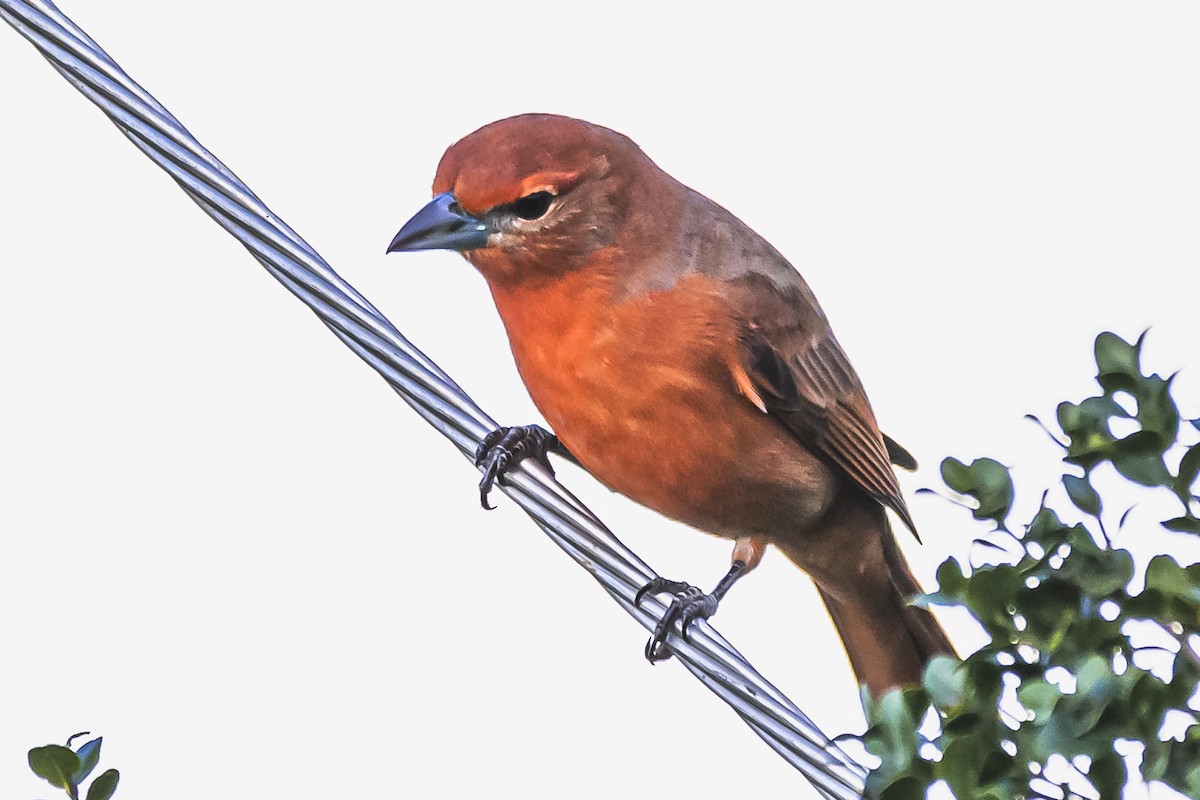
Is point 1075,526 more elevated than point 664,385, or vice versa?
point 664,385

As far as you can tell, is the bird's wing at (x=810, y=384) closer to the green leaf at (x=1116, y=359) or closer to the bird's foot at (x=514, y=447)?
the bird's foot at (x=514, y=447)

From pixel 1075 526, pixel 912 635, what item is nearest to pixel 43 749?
pixel 1075 526

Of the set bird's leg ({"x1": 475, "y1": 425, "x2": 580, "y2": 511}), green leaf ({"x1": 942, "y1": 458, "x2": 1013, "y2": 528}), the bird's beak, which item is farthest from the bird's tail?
green leaf ({"x1": 942, "y1": 458, "x2": 1013, "y2": 528})

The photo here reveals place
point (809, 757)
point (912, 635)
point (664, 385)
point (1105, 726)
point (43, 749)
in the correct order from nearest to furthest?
point (1105, 726)
point (43, 749)
point (809, 757)
point (664, 385)
point (912, 635)

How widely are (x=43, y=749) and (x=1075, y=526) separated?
1356 millimetres

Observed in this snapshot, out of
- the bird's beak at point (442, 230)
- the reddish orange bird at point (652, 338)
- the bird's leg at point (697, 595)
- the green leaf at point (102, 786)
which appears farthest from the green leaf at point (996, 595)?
the bird's beak at point (442, 230)

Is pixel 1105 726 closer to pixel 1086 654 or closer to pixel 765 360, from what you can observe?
pixel 1086 654

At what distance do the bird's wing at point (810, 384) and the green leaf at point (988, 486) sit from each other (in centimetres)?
177

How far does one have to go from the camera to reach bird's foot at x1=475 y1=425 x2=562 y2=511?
3473 millimetres

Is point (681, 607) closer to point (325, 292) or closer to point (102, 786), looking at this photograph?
point (325, 292)

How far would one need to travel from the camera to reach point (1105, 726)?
1.61 meters

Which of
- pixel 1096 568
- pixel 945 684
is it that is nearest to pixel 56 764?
pixel 945 684

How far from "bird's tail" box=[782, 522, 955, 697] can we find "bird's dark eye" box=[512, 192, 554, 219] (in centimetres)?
161

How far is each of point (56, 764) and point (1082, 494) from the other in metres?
1.39
